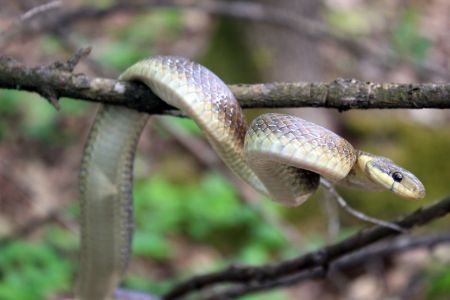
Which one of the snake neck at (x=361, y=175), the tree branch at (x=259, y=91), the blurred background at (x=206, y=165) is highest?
the tree branch at (x=259, y=91)

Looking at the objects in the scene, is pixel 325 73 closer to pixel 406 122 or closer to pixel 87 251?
pixel 406 122

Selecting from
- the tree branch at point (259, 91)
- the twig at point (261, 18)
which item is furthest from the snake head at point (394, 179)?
the twig at point (261, 18)

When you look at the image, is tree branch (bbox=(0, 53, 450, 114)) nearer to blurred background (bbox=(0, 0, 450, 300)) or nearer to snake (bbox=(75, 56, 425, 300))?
snake (bbox=(75, 56, 425, 300))

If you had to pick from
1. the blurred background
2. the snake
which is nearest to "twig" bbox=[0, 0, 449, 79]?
the blurred background

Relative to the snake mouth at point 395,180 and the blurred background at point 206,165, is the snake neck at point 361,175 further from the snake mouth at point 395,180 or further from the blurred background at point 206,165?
the blurred background at point 206,165

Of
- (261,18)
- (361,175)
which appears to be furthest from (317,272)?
(261,18)

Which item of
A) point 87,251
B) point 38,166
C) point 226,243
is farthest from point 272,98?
point 38,166
